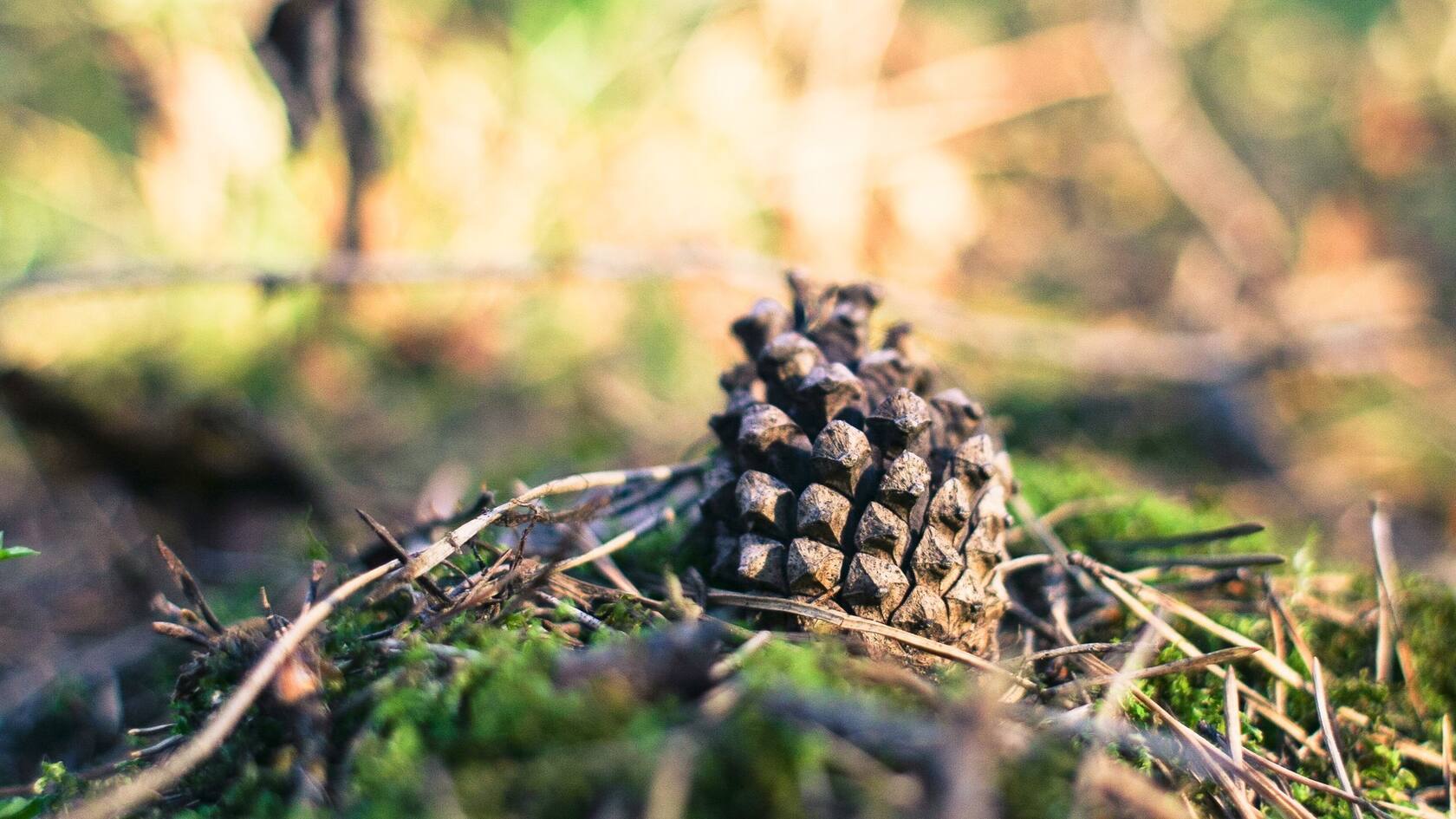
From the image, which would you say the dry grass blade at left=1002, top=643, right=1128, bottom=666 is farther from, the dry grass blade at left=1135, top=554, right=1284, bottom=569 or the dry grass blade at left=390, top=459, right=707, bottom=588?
the dry grass blade at left=390, top=459, right=707, bottom=588

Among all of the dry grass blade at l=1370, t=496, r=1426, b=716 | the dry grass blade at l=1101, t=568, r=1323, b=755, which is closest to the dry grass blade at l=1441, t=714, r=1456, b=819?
the dry grass blade at l=1370, t=496, r=1426, b=716

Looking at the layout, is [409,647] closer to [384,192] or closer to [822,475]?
[822,475]

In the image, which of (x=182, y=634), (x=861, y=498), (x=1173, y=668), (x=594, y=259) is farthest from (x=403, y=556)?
(x=594, y=259)

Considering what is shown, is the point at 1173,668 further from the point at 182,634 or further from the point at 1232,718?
the point at 182,634

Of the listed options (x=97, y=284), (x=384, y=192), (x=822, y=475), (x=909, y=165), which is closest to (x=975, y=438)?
(x=822, y=475)

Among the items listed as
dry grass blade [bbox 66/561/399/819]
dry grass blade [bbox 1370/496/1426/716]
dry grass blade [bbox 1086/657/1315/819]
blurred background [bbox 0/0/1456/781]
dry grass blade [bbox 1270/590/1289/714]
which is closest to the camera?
dry grass blade [bbox 66/561/399/819]

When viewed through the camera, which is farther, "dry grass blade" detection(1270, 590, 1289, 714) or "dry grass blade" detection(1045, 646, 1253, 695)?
"dry grass blade" detection(1270, 590, 1289, 714)
